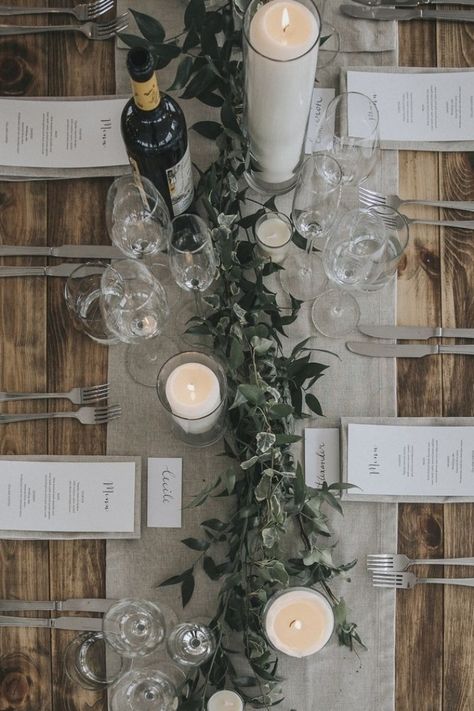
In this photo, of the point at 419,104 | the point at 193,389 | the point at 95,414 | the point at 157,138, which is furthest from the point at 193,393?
the point at 419,104

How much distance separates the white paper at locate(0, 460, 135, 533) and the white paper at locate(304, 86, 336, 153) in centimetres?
55

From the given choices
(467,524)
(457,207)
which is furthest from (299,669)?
(457,207)

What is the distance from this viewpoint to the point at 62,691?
108cm

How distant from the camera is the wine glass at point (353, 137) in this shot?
109cm

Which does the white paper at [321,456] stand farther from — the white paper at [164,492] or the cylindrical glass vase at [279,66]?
the cylindrical glass vase at [279,66]

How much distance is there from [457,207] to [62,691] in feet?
3.05

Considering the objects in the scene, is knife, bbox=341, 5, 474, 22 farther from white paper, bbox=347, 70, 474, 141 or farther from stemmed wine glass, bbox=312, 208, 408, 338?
stemmed wine glass, bbox=312, 208, 408, 338

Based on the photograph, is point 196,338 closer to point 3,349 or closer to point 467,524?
point 3,349

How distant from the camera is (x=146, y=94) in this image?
2.72ft

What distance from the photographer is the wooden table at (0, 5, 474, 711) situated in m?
1.09

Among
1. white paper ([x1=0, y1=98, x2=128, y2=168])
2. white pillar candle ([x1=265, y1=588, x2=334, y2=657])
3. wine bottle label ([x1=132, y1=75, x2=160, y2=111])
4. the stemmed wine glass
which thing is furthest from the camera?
white paper ([x1=0, y1=98, x2=128, y2=168])

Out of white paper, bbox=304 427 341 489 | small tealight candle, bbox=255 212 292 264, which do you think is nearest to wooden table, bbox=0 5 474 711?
white paper, bbox=304 427 341 489

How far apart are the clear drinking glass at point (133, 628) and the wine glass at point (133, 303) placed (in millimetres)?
312

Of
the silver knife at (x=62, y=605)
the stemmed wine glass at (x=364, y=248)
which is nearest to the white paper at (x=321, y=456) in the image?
the stemmed wine glass at (x=364, y=248)
